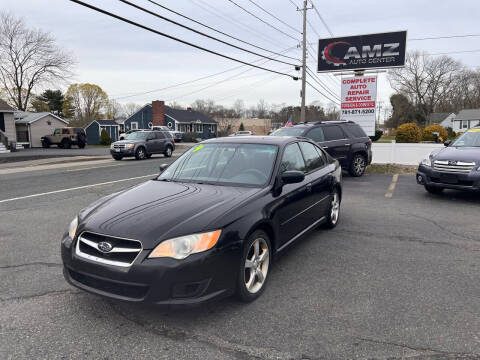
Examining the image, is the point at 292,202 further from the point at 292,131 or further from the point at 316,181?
the point at 292,131

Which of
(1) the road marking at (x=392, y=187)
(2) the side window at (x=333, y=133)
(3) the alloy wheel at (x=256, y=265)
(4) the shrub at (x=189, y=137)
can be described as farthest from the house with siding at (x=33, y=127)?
(3) the alloy wheel at (x=256, y=265)

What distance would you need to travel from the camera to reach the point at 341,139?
36.7 ft

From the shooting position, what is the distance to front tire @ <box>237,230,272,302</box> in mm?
3188

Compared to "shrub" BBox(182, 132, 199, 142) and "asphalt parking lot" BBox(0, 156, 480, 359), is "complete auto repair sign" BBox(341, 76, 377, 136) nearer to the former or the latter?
"asphalt parking lot" BBox(0, 156, 480, 359)

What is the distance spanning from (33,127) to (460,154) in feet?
131

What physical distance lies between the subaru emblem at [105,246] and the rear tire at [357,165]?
9.90 meters

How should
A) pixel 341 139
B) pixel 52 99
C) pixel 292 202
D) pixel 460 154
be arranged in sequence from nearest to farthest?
pixel 292 202 → pixel 460 154 → pixel 341 139 → pixel 52 99

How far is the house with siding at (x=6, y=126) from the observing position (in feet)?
103

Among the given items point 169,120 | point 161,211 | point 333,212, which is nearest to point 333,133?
point 333,212

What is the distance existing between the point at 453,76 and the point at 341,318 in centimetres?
7776

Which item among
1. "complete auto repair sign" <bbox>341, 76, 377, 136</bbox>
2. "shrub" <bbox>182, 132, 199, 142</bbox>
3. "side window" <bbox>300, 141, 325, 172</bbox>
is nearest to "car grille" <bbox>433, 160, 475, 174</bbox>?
"side window" <bbox>300, 141, 325, 172</bbox>

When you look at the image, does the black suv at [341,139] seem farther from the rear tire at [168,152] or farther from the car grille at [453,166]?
the rear tire at [168,152]

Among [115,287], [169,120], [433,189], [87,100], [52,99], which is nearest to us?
[115,287]

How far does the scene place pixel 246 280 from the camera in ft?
11.1
